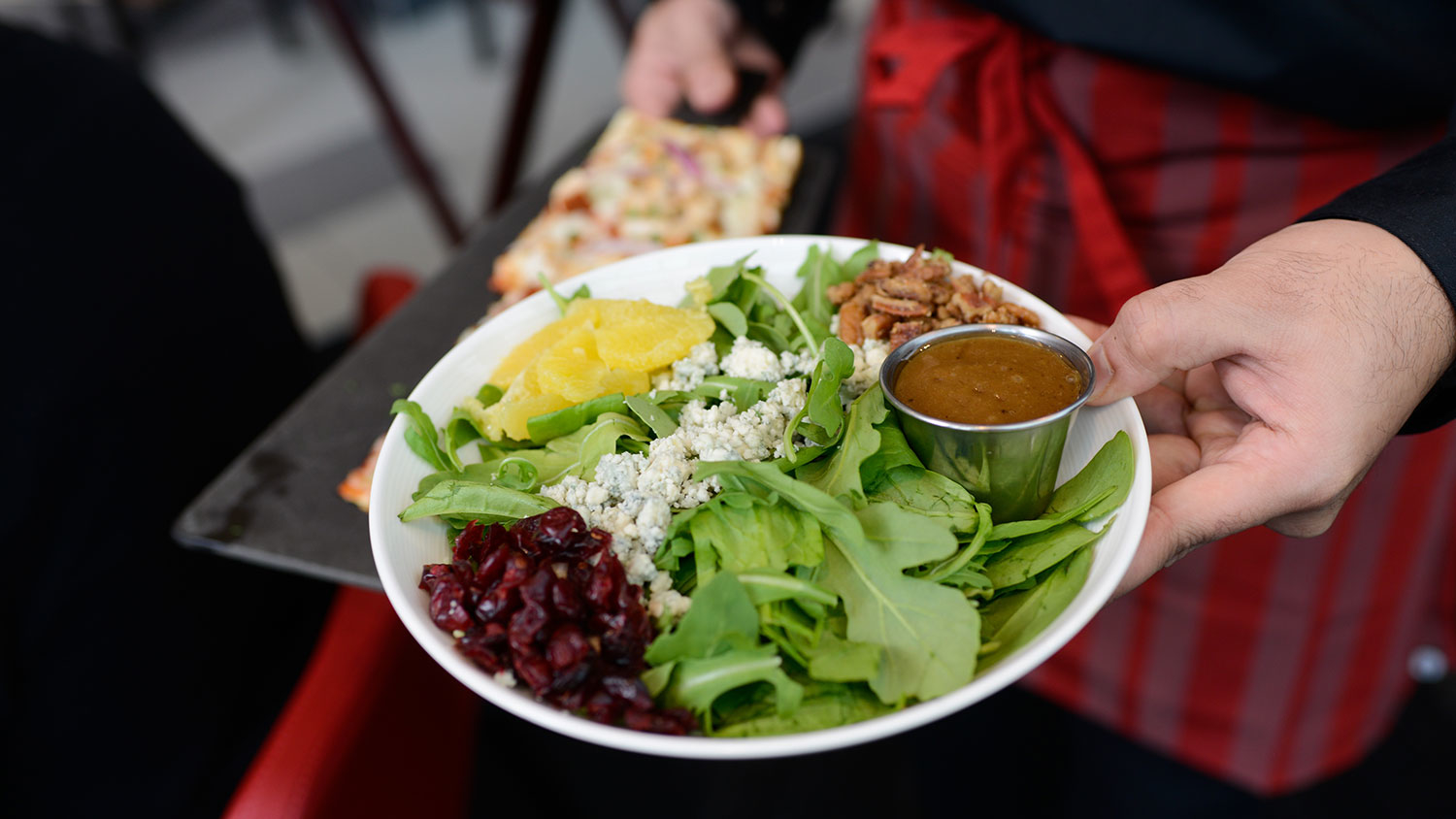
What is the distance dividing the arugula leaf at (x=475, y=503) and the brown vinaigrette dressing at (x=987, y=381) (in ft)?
1.48

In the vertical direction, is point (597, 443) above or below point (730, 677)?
above

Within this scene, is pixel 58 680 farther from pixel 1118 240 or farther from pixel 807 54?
pixel 807 54

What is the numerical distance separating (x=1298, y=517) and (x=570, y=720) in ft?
3.09

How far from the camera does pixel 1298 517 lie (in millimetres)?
1175

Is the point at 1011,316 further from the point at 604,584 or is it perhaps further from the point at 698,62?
the point at 698,62

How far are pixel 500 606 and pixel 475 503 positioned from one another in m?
0.16

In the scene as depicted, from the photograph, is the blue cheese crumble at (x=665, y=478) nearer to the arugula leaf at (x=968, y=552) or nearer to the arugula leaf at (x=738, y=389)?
the arugula leaf at (x=738, y=389)

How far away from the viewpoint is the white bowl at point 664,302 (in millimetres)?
857

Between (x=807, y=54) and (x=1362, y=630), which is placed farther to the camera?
(x=807, y=54)

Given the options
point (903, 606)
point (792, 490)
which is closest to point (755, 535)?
point (792, 490)

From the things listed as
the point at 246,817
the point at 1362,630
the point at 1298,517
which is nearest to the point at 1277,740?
the point at 1362,630

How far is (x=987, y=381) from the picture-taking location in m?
1.08

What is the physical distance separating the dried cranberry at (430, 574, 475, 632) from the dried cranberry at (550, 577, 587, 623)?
0.10m

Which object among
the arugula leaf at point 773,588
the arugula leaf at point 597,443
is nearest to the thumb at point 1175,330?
the arugula leaf at point 773,588
